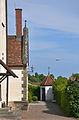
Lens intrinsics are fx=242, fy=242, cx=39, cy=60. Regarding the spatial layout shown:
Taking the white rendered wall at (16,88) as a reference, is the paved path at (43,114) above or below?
below

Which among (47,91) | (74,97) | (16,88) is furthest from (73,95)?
(47,91)

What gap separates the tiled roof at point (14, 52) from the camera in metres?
24.0

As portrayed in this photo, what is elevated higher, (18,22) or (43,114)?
(18,22)

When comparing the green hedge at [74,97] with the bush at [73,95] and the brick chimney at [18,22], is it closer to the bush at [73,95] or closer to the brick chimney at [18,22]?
the bush at [73,95]

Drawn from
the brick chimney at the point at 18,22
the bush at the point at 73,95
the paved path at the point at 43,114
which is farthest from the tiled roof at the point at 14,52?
the bush at the point at 73,95

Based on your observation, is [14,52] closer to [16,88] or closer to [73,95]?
[16,88]

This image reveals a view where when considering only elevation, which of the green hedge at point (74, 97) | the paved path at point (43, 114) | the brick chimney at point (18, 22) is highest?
the brick chimney at point (18, 22)

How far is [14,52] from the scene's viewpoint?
2477cm

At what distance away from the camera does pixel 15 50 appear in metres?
24.9

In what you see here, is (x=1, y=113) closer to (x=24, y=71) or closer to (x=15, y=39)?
(x=24, y=71)

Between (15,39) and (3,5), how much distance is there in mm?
6974

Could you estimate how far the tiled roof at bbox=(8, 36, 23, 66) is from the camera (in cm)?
2405

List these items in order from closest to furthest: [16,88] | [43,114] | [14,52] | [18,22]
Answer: [43,114] < [16,88] < [14,52] < [18,22]

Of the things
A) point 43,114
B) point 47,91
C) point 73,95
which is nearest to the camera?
point 73,95
